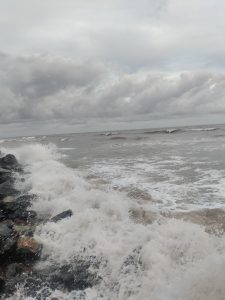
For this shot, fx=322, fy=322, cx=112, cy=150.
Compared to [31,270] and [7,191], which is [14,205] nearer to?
[7,191]

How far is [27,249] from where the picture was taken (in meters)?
7.32

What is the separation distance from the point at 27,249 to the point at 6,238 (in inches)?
26.9

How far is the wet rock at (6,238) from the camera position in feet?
23.7

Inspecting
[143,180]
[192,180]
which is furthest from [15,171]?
[192,180]

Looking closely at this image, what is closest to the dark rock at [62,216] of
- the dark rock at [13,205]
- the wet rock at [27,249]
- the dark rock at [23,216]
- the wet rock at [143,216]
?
the dark rock at [23,216]

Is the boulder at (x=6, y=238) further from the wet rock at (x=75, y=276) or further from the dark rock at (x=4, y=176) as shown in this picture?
the dark rock at (x=4, y=176)

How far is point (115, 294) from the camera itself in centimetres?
582

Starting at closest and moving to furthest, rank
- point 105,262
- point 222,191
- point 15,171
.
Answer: point 105,262, point 222,191, point 15,171

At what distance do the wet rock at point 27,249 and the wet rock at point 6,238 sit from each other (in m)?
0.16

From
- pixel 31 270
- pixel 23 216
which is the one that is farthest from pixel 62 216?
pixel 31 270

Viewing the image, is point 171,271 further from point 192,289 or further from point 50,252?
point 50,252

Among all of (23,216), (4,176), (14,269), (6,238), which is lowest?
(14,269)

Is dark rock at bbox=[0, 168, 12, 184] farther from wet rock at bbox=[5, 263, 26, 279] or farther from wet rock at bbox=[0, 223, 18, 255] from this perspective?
wet rock at bbox=[5, 263, 26, 279]

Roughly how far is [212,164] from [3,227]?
46.3 feet
